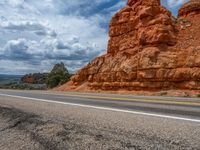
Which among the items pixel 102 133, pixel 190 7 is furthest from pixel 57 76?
pixel 102 133

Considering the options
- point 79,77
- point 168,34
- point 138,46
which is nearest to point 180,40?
point 168,34

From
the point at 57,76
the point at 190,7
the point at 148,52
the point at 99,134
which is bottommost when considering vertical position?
the point at 99,134

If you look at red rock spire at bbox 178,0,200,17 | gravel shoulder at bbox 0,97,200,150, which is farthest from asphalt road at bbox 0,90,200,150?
red rock spire at bbox 178,0,200,17

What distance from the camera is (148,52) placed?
2523 cm

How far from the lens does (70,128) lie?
5.56m

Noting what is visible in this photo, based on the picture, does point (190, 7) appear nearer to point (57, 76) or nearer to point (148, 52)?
point (148, 52)

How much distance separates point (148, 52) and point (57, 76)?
33.7 meters

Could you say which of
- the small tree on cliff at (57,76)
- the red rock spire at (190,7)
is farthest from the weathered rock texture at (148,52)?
the small tree on cliff at (57,76)

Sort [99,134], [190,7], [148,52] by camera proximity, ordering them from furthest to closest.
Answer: [190,7]
[148,52]
[99,134]

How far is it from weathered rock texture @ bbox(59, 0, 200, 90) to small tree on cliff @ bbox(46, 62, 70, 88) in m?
20.9

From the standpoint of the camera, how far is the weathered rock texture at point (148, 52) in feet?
73.0

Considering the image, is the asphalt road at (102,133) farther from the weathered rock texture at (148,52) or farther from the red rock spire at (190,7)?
the red rock spire at (190,7)

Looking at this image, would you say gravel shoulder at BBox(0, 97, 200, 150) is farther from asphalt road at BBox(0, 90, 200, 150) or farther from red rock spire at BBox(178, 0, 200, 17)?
red rock spire at BBox(178, 0, 200, 17)

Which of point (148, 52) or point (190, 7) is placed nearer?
point (148, 52)
